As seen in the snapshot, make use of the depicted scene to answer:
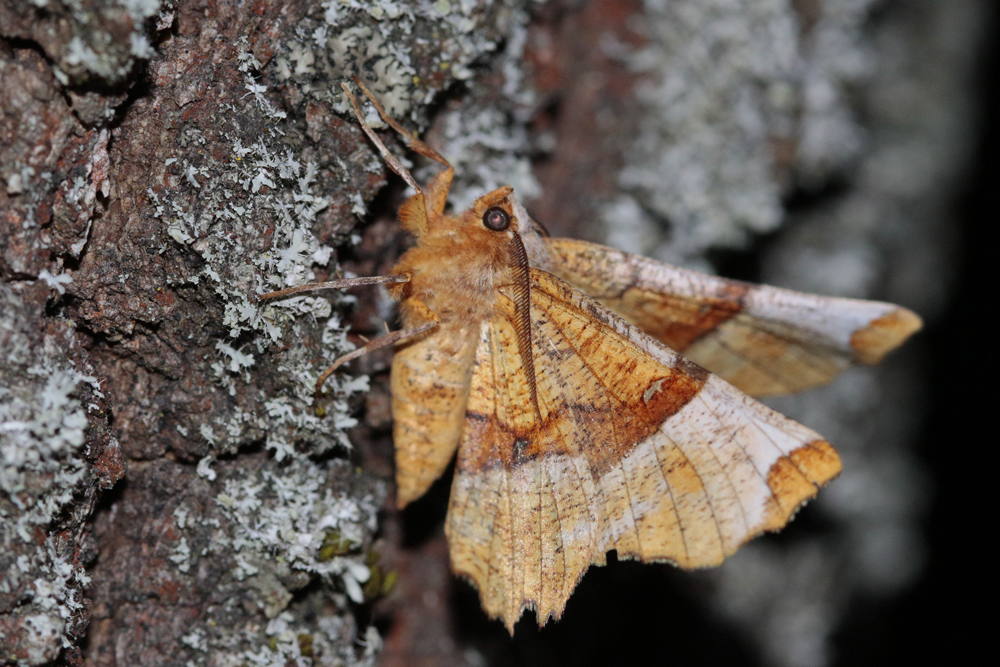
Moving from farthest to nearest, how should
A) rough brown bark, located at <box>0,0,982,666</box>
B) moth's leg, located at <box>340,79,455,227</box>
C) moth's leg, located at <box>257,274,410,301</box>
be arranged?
moth's leg, located at <box>340,79,455,227</box>
moth's leg, located at <box>257,274,410,301</box>
rough brown bark, located at <box>0,0,982,666</box>

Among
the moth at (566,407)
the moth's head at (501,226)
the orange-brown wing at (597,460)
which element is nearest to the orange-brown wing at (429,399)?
the moth at (566,407)

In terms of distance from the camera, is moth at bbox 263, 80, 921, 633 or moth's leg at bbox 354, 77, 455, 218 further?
moth's leg at bbox 354, 77, 455, 218

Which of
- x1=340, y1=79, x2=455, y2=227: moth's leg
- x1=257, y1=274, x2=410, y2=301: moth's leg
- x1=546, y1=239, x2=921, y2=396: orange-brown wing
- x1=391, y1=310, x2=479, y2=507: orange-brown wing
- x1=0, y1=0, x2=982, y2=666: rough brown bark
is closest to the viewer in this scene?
x1=0, y1=0, x2=982, y2=666: rough brown bark

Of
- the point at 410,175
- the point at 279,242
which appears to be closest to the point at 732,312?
the point at 410,175

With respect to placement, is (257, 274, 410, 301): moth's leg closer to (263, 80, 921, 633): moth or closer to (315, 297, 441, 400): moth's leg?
(263, 80, 921, 633): moth

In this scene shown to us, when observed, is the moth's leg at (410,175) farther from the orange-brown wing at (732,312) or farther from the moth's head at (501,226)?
the orange-brown wing at (732,312)

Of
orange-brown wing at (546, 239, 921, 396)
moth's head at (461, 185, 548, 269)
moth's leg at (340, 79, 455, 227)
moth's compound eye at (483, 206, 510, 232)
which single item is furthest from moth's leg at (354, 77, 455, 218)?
orange-brown wing at (546, 239, 921, 396)

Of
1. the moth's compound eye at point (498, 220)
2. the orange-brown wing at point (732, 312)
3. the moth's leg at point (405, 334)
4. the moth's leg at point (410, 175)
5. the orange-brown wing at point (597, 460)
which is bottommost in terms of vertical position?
the orange-brown wing at point (597, 460)

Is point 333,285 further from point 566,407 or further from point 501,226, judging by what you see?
point 566,407
